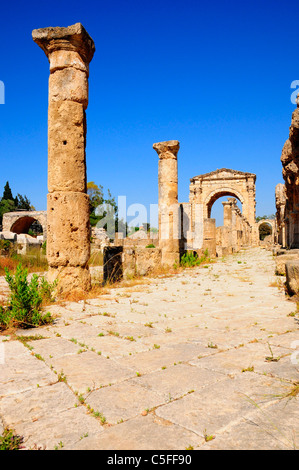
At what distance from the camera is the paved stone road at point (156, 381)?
6.20 ft

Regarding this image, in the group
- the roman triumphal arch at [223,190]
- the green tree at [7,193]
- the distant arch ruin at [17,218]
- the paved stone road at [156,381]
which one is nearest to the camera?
the paved stone road at [156,381]

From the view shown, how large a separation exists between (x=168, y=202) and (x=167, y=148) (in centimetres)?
188

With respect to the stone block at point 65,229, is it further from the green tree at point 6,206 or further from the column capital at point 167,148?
the green tree at point 6,206

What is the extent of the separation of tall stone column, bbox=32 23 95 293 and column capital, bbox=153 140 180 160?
5889 millimetres

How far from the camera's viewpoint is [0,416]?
84.0 inches

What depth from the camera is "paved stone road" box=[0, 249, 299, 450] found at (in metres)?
1.89

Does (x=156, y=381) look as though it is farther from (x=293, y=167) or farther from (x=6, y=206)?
(x=6, y=206)

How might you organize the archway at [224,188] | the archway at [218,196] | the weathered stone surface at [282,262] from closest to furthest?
the weathered stone surface at [282,262]
the archway at [224,188]
the archway at [218,196]

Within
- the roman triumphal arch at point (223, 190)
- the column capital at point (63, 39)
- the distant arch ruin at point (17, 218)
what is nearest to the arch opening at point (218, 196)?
the roman triumphal arch at point (223, 190)

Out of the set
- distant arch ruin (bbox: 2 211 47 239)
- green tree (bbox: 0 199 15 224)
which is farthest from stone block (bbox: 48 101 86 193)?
green tree (bbox: 0 199 15 224)

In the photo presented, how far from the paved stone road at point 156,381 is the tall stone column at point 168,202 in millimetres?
7372

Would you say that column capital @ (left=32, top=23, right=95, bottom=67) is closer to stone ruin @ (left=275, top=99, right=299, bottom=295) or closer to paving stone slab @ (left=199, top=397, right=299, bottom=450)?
stone ruin @ (left=275, top=99, right=299, bottom=295)
